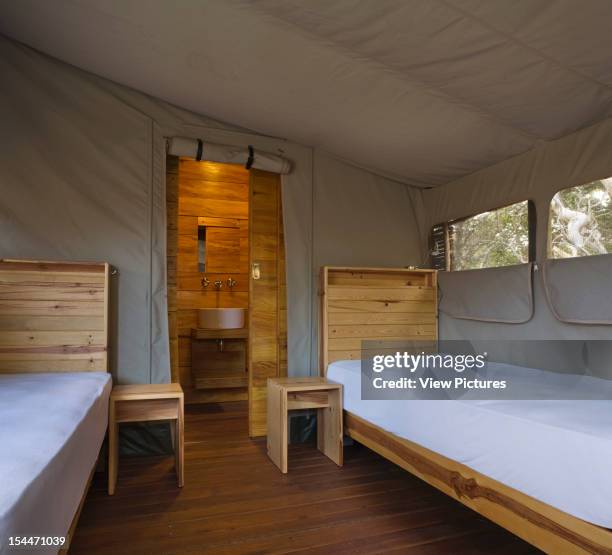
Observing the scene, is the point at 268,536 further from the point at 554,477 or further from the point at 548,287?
the point at 548,287

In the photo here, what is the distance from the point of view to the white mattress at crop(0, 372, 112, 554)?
102cm

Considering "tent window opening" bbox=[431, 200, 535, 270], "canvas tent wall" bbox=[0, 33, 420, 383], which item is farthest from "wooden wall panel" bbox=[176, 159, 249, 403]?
"tent window opening" bbox=[431, 200, 535, 270]

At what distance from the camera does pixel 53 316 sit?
2891 millimetres

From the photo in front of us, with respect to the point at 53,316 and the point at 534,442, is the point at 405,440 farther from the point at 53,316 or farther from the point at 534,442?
the point at 53,316

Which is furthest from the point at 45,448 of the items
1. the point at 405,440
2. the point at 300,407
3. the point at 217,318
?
the point at 217,318

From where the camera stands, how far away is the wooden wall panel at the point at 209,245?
492 centimetres

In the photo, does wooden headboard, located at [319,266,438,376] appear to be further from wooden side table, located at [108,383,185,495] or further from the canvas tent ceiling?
wooden side table, located at [108,383,185,495]

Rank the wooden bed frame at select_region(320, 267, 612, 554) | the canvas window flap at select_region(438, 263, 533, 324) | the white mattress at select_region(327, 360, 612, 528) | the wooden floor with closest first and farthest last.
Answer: the white mattress at select_region(327, 360, 612, 528)
the wooden bed frame at select_region(320, 267, 612, 554)
the wooden floor
the canvas window flap at select_region(438, 263, 533, 324)

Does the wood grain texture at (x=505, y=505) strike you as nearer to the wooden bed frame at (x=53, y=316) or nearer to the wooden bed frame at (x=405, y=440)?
the wooden bed frame at (x=405, y=440)

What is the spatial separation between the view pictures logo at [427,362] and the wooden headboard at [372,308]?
0.38 metres

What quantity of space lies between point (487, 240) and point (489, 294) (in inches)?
16.1

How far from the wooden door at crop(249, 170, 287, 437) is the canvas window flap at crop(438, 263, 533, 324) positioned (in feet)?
Result: 4.22

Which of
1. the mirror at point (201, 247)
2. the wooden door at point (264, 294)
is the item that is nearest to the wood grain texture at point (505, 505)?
the wooden door at point (264, 294)

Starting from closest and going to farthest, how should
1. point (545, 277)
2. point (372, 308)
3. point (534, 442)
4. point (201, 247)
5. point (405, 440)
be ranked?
point (534, 442), point (405, 440), point (545, 277), point (372, 308), point (201, 247)
